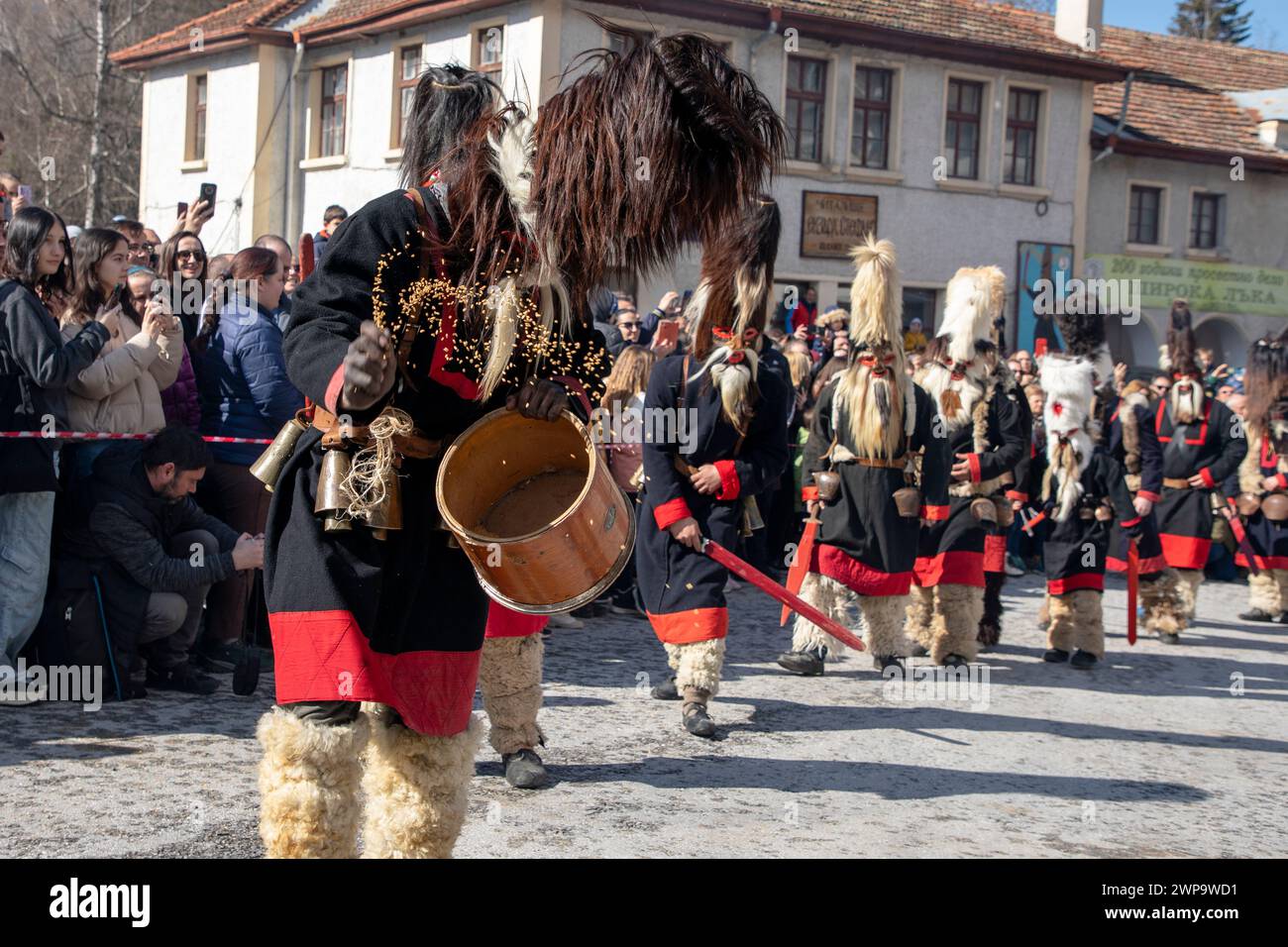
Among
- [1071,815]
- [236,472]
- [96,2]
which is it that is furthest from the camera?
[96,2]

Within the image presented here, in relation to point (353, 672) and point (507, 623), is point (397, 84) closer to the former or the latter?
point (507, 623)

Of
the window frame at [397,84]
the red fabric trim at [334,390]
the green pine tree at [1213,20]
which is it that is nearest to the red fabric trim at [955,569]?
the red fabric trim at [334,390]

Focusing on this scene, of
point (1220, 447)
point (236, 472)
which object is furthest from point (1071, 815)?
point (1220, 447)

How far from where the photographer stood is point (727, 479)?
23.6 ft

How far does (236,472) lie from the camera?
25.1ft

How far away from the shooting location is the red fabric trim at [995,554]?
967cm

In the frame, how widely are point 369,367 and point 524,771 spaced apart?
2.76 m

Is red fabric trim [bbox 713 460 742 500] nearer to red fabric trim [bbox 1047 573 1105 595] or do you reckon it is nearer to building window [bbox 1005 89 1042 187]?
red fabric trim [bbox 1047 573 1105 595]

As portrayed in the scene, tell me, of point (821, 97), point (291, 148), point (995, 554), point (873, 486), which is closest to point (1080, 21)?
point (821, 97)

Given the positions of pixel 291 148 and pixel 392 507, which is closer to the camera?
pixel 392 507

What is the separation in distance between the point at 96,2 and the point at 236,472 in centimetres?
2690

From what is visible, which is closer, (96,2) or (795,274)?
(795,274)

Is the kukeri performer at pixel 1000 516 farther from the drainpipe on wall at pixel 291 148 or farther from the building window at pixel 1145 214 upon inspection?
the building window at pixel 1145 214
